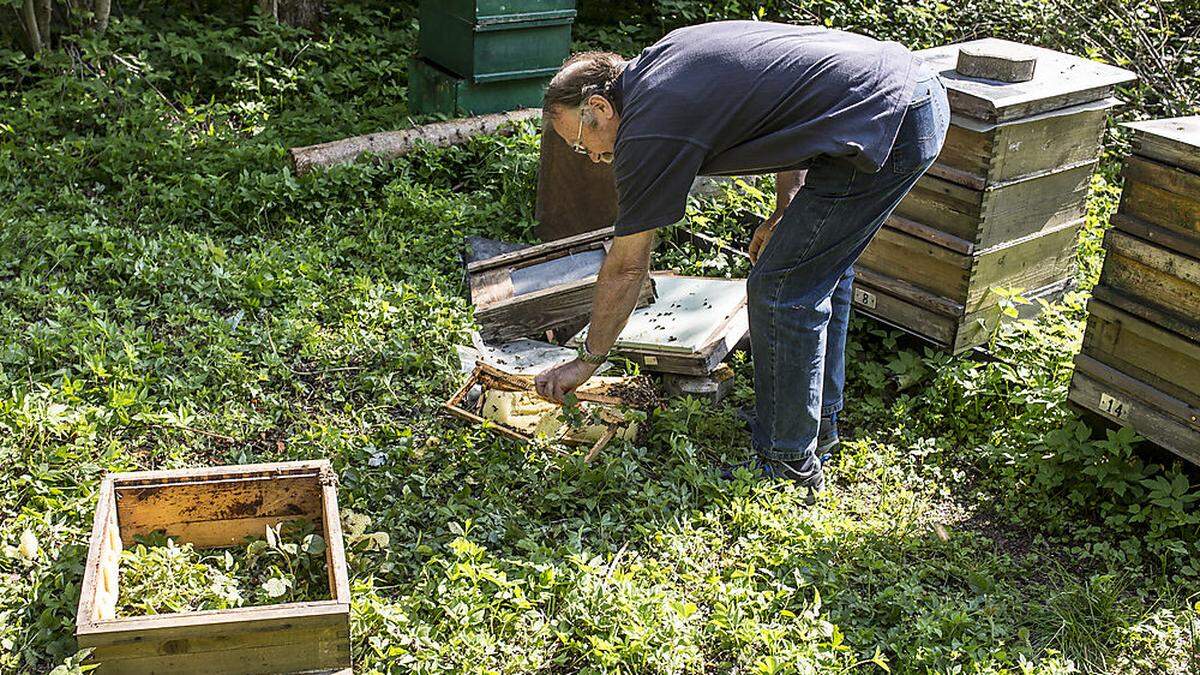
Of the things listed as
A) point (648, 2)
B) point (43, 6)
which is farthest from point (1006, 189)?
point (43, 6)

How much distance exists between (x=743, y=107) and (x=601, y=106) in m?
0.41

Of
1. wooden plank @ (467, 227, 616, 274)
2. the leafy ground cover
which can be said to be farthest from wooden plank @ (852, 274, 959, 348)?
wooden plank @ (467, 227, 616, 274)

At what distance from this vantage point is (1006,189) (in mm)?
4379

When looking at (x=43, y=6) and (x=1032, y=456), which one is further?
(x=43, y=6)

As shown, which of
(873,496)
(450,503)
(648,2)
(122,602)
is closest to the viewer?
(122,602)

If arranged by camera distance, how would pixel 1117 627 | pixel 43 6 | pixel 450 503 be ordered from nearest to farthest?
pixel 1117 627
pixel 450 503
pixel 43 6

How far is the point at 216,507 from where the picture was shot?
351 centimetres

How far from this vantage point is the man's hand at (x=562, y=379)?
3.61 metres

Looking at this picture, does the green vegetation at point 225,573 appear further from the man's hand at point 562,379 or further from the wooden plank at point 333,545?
the man's hand at point 562,379

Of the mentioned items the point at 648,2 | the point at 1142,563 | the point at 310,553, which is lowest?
the point at 1142,563

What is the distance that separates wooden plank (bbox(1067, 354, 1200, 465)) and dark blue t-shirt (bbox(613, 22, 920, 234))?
1.26 m

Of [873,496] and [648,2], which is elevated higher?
[648,2]

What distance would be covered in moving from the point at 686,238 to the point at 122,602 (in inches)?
127

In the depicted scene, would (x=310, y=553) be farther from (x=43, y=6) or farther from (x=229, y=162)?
(x=43, y=6)
